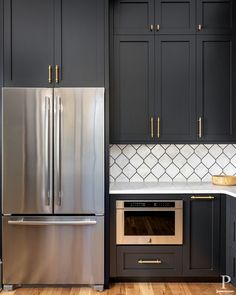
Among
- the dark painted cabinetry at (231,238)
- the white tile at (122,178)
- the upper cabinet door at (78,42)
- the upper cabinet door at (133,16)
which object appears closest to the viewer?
the dark painted cabinetry at (231,238)

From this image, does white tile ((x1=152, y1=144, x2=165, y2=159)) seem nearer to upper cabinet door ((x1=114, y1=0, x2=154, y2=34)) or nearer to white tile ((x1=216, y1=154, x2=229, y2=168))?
white tile ((x1=216, y1=154, x2=229, y2=168))

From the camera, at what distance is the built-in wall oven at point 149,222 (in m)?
3.36

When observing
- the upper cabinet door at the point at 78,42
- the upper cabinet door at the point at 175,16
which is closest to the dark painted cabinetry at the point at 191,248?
the upper cabinet door at the point at 78,42

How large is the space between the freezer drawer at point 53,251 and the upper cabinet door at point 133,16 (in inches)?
69.6

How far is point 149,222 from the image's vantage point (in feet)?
11.1

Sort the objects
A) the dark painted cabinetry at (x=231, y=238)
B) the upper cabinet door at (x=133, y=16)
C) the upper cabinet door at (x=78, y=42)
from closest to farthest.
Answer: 1. the dark painted cabinetry at (x=231, y=238)
2. the upper cabinet door at (x=78, y=42)
3. the upper cabinet door at (x=133, y=16)

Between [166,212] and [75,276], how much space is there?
967mm

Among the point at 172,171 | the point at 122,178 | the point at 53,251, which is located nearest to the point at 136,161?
the point at 122,178

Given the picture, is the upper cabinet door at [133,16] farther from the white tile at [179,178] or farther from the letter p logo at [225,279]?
the letter p logo at [225,279]

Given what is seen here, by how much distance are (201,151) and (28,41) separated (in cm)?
203

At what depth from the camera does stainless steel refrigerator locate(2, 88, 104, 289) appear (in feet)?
10.7

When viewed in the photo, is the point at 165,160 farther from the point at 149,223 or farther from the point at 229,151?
the point at 149,223

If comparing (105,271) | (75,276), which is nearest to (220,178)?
(105,271)

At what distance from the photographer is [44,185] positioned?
3.25m
